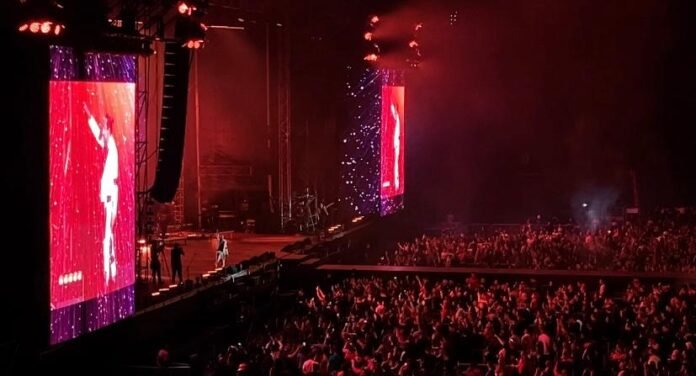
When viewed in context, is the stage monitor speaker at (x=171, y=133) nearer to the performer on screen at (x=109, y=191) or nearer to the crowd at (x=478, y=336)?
the performer on screen at (x=109, y=191)

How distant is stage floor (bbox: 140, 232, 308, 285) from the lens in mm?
18703

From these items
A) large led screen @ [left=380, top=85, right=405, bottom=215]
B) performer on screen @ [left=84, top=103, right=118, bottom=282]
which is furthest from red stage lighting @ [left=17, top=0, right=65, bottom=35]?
large led screen @ [left=380, top=85, right=405, bottom=215]

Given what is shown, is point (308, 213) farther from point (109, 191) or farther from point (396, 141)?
point (109, 191)

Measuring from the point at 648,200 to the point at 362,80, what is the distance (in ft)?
38.9

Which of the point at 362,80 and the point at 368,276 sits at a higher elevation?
the point at 362,80

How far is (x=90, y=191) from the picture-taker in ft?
42.7

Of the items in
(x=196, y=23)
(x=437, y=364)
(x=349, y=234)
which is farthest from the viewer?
(x=349, y=234)

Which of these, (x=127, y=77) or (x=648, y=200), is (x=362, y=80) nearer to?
(x=648, y=200)

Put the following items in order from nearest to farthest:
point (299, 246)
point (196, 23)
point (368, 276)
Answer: point (196, 23) < point (368, 276) < point (299, 246)

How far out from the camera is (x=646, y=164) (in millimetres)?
35031

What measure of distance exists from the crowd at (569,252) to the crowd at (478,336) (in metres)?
4.29

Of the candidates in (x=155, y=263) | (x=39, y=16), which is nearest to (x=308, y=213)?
(x=155, y=263)

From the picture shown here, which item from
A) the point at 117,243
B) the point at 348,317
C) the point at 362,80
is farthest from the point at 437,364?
the point at 362,80

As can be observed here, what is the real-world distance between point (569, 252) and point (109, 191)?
11.2 meters
